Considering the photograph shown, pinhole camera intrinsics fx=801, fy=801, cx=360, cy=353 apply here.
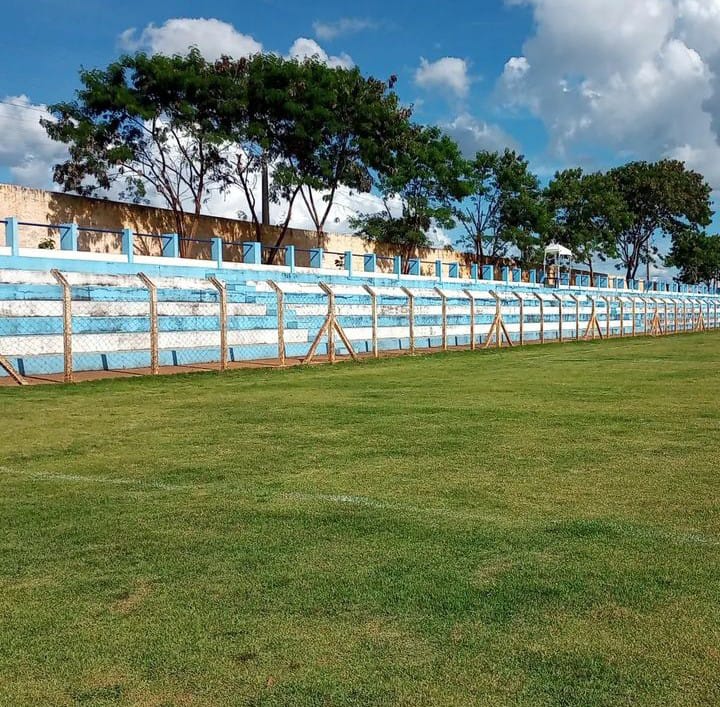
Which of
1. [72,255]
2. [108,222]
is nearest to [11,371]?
[72,255]

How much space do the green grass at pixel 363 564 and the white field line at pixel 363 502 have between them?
0.03 metres

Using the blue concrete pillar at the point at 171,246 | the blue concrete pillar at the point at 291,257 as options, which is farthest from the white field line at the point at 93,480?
the blue concrete pillar at the point at 291,257

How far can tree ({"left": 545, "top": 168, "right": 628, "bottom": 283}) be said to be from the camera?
5988cm

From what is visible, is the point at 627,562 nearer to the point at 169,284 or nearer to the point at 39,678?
the point at 39,678

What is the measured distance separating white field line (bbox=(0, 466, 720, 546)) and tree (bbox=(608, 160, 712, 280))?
6334 cm

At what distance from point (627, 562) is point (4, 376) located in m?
14.3

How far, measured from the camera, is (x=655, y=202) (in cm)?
6831

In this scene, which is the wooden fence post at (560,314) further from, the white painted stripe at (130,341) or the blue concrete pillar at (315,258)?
the white painted stripe at (130,341)

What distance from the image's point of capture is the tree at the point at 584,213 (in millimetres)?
59875

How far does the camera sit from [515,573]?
402 cm

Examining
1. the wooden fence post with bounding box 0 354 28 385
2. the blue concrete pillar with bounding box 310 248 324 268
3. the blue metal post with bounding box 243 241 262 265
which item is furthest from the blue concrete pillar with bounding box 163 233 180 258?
the wooden fence post with bounding box 0 354 28 385

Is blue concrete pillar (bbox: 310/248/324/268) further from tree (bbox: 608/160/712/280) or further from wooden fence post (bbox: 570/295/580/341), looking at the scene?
tree (bbox: 608/160/712/280)

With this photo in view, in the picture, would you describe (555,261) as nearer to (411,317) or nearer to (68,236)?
(411,317)

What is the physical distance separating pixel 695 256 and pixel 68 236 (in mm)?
72033
